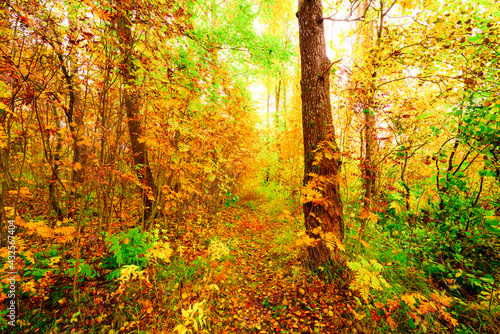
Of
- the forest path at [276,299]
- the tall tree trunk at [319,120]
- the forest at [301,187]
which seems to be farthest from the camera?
the tall tree trunk at [319,120]

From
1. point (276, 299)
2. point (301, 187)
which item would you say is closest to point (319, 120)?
point (301, 187)

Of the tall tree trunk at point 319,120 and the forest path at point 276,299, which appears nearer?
the forest path at point 276,299

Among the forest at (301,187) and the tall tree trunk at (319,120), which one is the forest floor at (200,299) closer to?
the forest at (301,187)

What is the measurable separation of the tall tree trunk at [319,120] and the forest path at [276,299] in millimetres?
509

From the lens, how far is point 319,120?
3080mm

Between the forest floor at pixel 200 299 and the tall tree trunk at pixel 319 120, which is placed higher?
the tall tree trunk at pixel 319 120

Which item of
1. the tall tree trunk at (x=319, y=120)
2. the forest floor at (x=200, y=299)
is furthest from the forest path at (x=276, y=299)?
the tall tree trunk at (x=319, y=120)

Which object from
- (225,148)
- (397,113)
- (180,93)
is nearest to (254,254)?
(225,148)

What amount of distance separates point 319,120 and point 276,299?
2939 millimetres

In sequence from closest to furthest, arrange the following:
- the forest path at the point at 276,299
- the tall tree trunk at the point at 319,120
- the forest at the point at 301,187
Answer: the forest at the point at 301,187
the forest path at the point at 276,299
the tall tree trunk at the point at 319,120

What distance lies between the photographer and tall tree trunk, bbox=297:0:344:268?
9.84 ft

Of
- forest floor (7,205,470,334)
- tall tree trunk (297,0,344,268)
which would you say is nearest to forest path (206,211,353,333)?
forest floor (7,205,470,334)

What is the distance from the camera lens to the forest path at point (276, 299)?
2.50 m

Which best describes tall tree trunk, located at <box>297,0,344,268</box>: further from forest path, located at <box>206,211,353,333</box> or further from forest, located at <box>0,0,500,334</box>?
forest path, located at <box>206,211,353,333</box>
